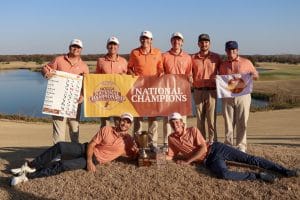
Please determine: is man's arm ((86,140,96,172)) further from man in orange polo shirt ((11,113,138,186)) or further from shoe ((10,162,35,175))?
shoe ((10,162,35,175))

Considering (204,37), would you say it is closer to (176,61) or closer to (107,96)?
(176,61)

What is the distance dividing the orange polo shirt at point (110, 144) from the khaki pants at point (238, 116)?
227cm

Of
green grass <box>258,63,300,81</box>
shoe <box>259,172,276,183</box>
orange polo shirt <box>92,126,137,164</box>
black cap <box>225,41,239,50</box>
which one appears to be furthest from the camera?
green grass <box>258,63,300,81</box>

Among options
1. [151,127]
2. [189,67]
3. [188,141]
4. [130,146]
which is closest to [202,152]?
[188,141]

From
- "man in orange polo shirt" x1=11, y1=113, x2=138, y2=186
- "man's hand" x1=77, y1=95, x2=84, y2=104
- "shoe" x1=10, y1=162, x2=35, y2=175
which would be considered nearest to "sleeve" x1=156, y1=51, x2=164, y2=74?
"man's hand" x1=77, y1=95, x2=84, y2=104

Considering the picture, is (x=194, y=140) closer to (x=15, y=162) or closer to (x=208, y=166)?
(x=208, y=166)

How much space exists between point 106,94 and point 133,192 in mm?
3253

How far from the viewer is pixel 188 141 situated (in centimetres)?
938

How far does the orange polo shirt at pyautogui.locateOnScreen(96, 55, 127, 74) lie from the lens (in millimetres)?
10875

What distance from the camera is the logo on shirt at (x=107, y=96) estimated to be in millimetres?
11164

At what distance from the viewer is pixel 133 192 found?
28.4ft

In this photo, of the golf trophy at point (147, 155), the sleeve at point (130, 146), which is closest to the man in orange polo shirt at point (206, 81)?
the golf trophy at point (147, 155)

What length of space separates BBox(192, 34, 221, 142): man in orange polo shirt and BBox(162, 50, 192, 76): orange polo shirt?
0.14 meters

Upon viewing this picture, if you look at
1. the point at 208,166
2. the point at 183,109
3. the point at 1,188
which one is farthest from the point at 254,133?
the point at 1,188
